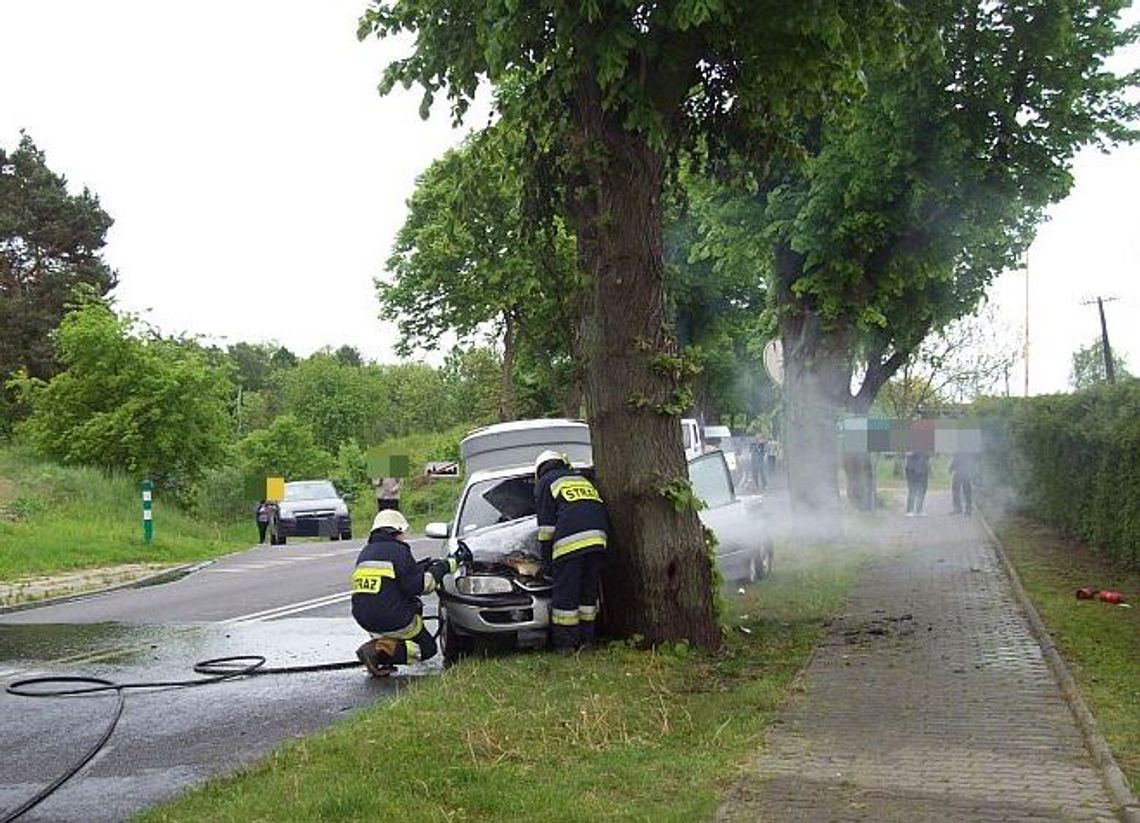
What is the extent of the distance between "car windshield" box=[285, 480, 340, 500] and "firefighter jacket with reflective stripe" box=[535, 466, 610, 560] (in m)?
24.6

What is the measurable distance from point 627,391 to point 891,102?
30.2 feet

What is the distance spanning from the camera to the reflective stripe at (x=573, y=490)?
9922 mm

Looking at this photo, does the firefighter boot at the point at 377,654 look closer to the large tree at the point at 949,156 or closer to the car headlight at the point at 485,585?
the car headlight at the point at 485,585

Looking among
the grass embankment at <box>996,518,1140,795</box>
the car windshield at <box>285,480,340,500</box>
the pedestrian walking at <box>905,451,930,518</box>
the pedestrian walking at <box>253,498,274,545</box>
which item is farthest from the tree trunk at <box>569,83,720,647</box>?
the pedestrian walking at <box>253,498,274,545</box>

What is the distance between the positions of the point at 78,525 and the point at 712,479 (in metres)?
15.1

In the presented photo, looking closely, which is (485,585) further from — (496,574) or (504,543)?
(504,543)

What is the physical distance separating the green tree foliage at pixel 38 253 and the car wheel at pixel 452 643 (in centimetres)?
4139

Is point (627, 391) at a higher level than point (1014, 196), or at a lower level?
lower

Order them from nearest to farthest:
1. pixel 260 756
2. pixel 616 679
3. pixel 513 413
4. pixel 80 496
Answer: pixel 260 756 → pixel 616 679 → pixel 80 496 → pixel 513 413

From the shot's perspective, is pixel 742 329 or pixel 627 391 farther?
pixel 742 329

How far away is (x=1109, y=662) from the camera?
9.27 m

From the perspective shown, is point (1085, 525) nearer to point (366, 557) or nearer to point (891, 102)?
point (891, 102)

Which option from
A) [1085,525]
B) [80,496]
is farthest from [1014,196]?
[80,496]

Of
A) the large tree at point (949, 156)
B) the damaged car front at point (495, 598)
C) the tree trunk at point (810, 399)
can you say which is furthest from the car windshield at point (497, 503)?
the tree trunk at point (810, 399)
